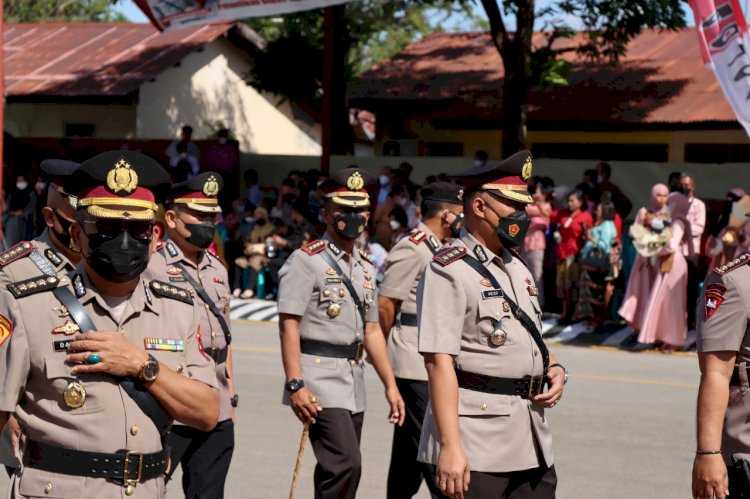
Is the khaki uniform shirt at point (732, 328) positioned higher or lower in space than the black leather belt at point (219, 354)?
higher

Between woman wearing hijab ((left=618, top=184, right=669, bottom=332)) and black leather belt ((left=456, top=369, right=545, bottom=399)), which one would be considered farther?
woman wearing hijab ((left=618, top=184, right=669, bottom=332))

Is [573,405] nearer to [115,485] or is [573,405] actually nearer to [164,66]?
[115,485]

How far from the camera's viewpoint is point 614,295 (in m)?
16.7

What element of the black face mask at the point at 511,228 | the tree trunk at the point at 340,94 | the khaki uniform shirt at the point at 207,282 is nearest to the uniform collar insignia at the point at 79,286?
the black face mask at the point at 511,228

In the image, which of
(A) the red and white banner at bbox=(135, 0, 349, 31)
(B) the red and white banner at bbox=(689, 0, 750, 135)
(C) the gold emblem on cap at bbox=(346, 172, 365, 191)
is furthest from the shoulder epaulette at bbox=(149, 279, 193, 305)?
(A) the red and white banner at bbox=(135, 0, 349, 31)

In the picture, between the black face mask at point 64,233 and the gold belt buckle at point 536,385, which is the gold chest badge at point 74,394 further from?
the gold belt buckle at point 536,385

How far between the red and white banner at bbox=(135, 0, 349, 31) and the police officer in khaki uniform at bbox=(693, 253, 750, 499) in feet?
43.9

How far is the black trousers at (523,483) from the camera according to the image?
17.4 feet

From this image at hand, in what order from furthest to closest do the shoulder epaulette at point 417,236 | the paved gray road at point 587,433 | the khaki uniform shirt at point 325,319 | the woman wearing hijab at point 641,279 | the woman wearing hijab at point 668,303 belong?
the woman wearing hijab at point 641,279 → the woman wearing hijab at point 668,303 → the paved gray road at point 587,433 → the shoulder epaulette at point 417,236 → the khaki uniform shirt at point 325,319

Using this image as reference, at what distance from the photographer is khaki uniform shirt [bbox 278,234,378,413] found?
703 cm

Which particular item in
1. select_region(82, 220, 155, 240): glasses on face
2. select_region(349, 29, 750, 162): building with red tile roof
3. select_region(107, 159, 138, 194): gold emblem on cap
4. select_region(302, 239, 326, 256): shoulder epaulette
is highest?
select_region(349, 29, 750, 162): building with red tile roof

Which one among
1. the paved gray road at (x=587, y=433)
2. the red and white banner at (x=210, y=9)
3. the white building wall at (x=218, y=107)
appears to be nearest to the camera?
the paved gray road at (x=587, y=433)

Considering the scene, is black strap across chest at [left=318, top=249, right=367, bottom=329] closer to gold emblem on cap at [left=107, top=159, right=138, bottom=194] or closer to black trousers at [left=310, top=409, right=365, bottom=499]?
black trousers at [left=310, top=409, right=365, bottom=499]

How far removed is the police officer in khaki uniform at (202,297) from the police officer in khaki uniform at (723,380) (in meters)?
2.51
